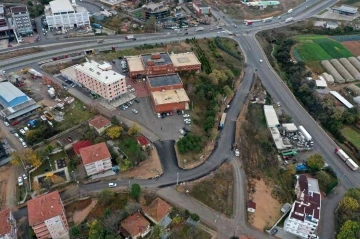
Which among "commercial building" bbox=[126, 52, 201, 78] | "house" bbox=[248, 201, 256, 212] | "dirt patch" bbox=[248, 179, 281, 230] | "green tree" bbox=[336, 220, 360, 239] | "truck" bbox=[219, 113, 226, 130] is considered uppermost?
"commercial building" bbox=[126, 52, 201, 78]

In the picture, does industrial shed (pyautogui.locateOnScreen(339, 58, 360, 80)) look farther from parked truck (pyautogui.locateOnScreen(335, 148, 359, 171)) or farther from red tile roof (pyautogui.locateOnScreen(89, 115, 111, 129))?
red tile roof (pyautogui.locateOnScreen(89, 115, 111, 129))

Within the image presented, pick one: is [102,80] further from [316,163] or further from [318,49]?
[318,49]

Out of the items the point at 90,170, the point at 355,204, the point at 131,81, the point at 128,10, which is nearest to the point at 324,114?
the point at 355,204

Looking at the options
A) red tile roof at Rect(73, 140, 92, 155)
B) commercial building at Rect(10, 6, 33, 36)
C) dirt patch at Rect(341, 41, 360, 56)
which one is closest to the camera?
red tile roof at Rect(73, 140, 92, 155)

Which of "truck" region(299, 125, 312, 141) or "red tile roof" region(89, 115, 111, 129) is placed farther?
"truck" region(299, 125, 312, 141)

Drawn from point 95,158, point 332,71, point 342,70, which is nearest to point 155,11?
point 332,71

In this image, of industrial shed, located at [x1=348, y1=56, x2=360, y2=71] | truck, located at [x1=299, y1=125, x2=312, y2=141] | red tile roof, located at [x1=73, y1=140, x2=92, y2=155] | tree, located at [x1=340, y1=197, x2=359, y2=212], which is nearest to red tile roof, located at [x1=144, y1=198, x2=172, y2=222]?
red tile roof, located at [x1=73, y1=140, x2=92, y2=155]
